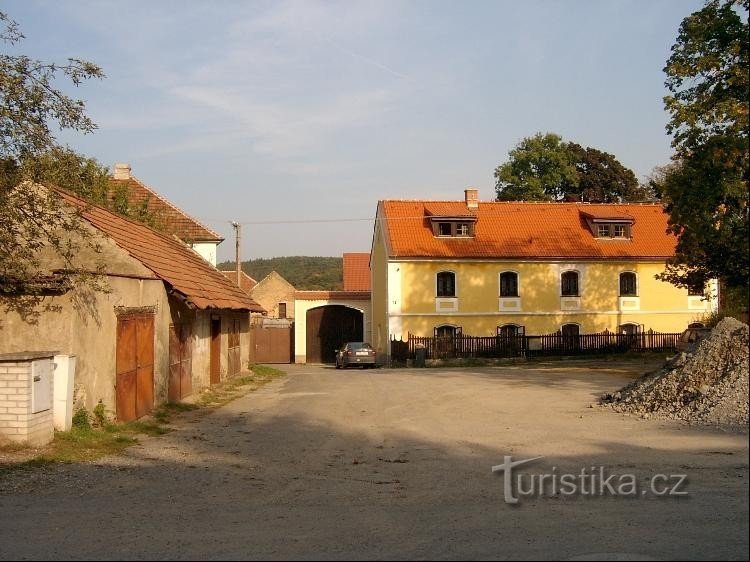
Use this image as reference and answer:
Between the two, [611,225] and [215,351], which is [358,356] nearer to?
[215,351]

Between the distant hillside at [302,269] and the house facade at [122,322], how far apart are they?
273ft

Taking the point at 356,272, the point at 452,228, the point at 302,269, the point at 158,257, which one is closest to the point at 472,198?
the point at 452,228

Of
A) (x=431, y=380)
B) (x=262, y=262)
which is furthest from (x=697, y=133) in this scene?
(x=262, y=262)

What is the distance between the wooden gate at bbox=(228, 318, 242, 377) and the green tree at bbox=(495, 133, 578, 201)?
33460 mm

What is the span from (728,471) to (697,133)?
550 inches

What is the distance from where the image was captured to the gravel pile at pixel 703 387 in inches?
490

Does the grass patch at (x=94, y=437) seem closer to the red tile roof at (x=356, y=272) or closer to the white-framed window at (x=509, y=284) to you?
the white-framed window at (x=509, y=284)

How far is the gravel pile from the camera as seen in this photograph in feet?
40.8

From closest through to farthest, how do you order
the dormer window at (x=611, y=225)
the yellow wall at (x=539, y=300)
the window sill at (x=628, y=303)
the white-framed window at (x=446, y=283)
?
1. the yellow wall at (x=539, y=300)
2. the white-framed window at (x=446, y=283)
3. the window sill at (x=628, y=303)
4. the dormer window at (x=611, y=225)

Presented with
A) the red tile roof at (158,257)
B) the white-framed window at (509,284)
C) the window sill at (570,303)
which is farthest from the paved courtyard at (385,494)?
the window sill at (570,303)

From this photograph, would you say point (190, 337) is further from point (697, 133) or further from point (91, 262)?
point (697, 133)

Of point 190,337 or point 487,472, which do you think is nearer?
point 487,472

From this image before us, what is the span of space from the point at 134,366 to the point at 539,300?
2833cm

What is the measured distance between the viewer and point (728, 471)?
8812 millimetres
